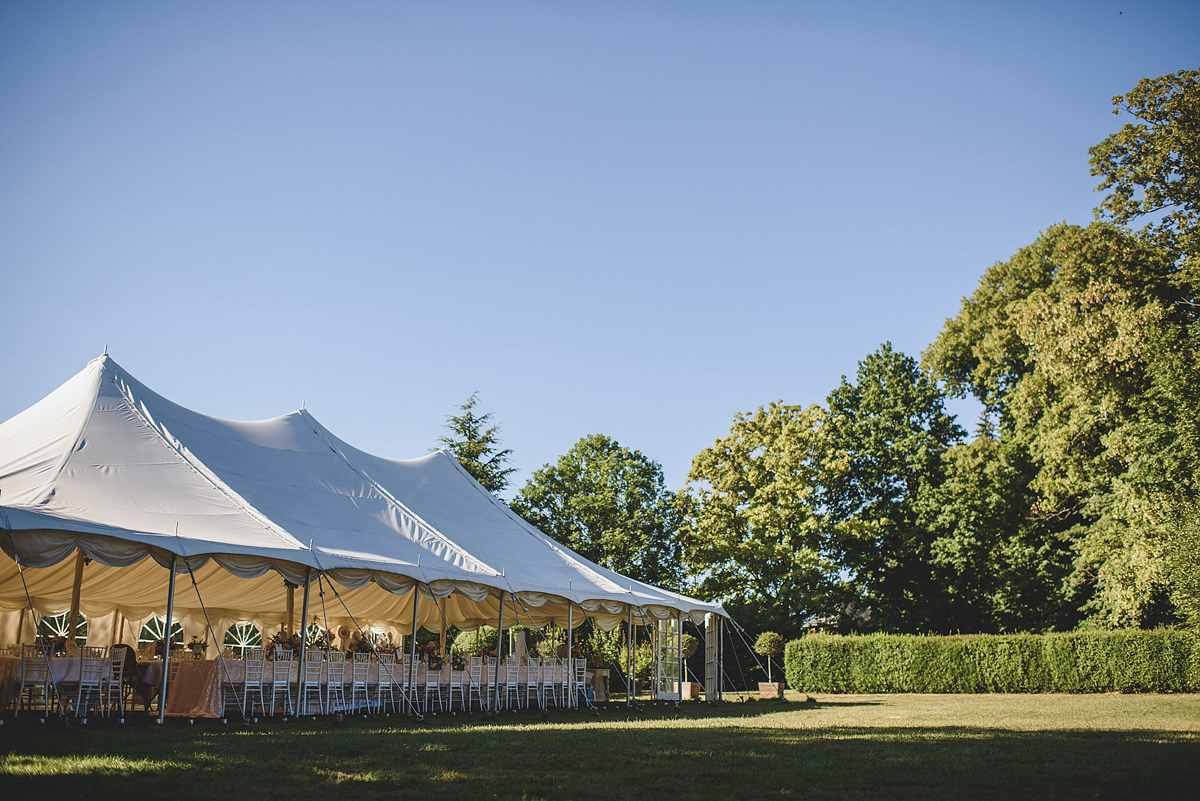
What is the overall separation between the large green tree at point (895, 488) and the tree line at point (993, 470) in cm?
7

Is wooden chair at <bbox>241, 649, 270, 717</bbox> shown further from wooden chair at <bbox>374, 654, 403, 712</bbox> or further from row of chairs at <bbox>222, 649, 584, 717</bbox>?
wooden chair at <bbox>374, 654, 403, 712</bbox>

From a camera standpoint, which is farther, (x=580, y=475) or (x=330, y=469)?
(x=580, y=475)

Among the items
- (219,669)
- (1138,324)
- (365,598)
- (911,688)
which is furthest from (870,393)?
(219,669)

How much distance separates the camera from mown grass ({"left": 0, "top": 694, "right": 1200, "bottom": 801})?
5.48 meters

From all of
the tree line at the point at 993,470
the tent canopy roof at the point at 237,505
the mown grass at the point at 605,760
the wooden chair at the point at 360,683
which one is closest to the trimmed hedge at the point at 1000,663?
the tree line at the point at 993,470

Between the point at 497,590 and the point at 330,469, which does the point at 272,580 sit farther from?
the point at 497,590

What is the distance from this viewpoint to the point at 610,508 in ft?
101

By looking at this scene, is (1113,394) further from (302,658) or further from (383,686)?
(302,658)

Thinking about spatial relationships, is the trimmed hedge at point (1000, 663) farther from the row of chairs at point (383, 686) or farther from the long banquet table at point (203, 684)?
the long banquet table at point (203, 684)

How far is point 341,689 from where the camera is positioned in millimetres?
11977

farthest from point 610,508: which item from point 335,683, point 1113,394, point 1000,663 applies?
point 335,683

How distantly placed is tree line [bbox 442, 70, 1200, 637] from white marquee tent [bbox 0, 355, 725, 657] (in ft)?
28.6

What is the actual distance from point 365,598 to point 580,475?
47.0 feet

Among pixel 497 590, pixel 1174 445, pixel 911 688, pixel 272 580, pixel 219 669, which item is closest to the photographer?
pixel 219 669
